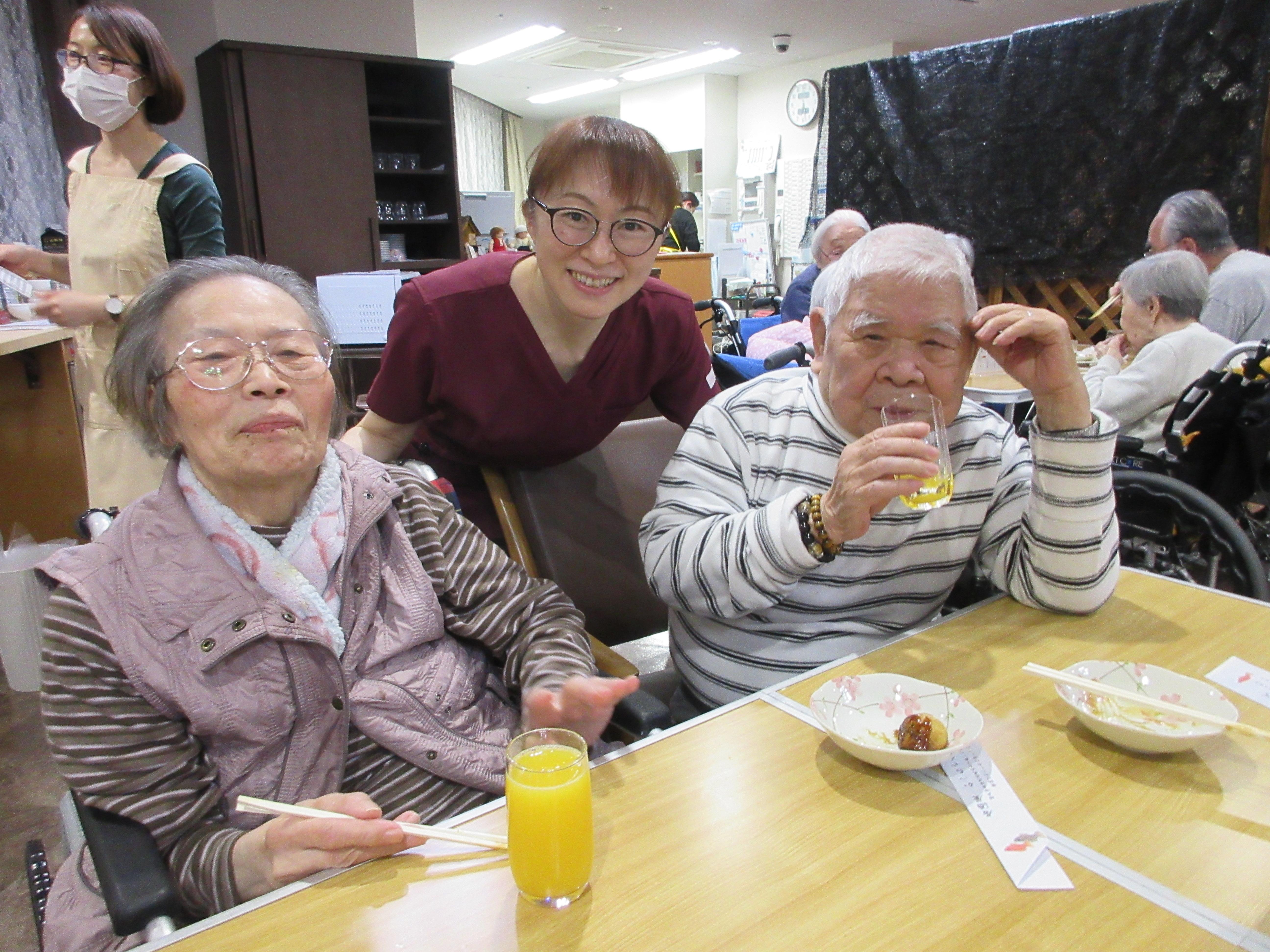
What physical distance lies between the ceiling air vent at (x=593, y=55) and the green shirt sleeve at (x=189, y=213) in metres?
6.60

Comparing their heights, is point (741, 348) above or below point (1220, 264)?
below

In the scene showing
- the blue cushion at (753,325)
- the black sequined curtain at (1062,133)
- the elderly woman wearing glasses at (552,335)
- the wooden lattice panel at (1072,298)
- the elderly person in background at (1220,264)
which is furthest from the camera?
the wooden lattice panel at (1072,298)

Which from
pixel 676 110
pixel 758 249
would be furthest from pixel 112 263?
pixel 676 110

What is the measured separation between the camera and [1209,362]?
2.69 meters

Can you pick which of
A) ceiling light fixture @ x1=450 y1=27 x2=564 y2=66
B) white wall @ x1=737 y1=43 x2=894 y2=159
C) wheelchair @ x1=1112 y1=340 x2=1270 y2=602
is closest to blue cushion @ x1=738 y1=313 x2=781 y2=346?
wheelchair @ x1=1112 y1=340 x2=1270 y2=602

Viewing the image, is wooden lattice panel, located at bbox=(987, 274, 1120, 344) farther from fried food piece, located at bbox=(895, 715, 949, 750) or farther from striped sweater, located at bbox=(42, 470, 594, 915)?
striped sweater, located at bbox=(42, 470, 594, 915)

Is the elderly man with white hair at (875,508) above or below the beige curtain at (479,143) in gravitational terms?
below

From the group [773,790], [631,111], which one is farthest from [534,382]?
[631,111]

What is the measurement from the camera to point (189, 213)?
2041 millimetres

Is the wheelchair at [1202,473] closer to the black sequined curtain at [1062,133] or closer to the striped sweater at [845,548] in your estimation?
the striped sweater at [845,548]

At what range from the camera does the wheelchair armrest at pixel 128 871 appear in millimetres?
764

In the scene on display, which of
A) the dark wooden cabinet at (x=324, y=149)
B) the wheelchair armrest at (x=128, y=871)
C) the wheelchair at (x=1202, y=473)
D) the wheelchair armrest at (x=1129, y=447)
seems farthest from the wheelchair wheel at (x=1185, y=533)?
the dark wooden cabinet at (x=324, y=149)

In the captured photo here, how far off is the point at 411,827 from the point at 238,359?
581mm

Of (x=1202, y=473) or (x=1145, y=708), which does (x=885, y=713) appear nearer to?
(x=1145, y=708)
